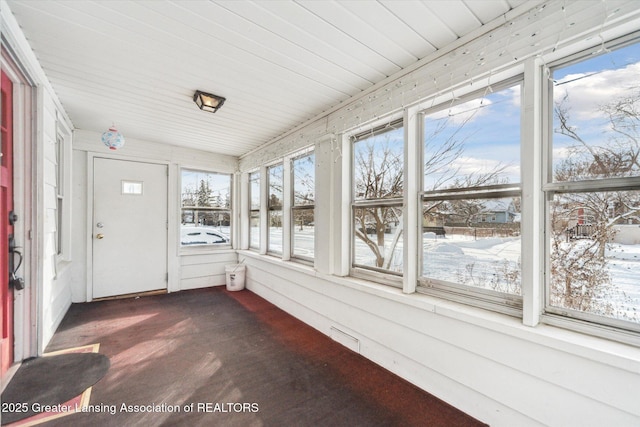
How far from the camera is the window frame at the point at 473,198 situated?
172cm

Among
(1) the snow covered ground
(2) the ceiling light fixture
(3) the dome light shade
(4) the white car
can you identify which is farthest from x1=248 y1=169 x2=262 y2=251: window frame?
(1) the snow covered ground

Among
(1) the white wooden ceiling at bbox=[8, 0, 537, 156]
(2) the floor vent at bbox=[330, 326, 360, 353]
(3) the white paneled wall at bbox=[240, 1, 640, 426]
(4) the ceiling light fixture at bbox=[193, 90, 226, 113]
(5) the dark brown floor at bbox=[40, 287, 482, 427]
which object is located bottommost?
(5) the dark brown floor at bbox=[40, 287, 482, 427]

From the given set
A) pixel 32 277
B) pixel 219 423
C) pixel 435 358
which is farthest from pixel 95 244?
pixel 435 358

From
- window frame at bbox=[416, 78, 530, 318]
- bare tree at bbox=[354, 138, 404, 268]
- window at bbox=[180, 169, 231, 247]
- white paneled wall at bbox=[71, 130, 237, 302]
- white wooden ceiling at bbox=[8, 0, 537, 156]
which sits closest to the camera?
white wooden ceiling at bbox=[8, 0, 537, 156]

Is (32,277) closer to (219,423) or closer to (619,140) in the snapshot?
(219,423)

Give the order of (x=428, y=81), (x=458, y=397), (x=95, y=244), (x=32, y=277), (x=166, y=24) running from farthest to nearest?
(x=95, y=244)
(x=32, y=277)
(x=428, y=81)
(x=458, y=397)
(x=166, y=24)

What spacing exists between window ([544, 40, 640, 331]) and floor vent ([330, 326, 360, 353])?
159 cm

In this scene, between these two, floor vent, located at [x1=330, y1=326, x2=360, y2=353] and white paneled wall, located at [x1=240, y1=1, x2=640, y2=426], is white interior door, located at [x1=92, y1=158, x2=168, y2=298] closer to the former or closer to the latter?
white paneled wall, located at [x1=240, y1=1, x2=640, y2=426]

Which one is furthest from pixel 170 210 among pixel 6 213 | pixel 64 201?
pixel 6 213

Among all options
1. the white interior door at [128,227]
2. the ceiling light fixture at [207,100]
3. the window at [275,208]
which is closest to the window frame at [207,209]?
the white interior door at [128,227]

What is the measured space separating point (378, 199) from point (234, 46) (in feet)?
5.68

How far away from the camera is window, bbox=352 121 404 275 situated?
2.48m

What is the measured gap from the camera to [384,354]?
2359 mm

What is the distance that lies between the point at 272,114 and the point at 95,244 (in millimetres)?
3359
